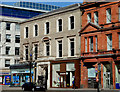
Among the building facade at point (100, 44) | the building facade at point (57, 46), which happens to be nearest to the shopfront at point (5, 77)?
the building facade at point (57, 46)

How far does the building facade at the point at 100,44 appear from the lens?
4406cm

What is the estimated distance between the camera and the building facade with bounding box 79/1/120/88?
44.1 meters

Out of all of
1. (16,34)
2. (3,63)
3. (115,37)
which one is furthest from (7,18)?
(115,37)

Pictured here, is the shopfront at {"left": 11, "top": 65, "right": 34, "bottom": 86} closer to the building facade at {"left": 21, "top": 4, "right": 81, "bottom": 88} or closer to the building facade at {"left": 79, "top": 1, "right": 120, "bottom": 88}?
the building facade at {"left": 21, "top": 4, "right": 81, "bottom": 88}

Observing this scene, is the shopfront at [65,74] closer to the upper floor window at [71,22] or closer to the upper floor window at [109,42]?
the upper floor window at [71,22]

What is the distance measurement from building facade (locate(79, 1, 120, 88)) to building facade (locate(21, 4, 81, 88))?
1.79 m

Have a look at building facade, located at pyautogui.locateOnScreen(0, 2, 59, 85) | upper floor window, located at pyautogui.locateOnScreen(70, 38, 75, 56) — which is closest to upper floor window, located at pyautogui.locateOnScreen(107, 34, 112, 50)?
upper floor window, located at pyautogui.locateOnScreen(70, 38, 75, 56)

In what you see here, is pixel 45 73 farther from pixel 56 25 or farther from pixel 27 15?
pixel 27 15

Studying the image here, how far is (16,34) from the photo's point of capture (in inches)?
3310

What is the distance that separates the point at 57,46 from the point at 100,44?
11.4 m

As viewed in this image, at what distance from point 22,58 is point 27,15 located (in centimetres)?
2978

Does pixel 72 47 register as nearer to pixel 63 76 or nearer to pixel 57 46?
pixel 57 46

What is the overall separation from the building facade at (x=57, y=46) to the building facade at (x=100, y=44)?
5.87ft

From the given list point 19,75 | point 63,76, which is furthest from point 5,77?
point 63,76
